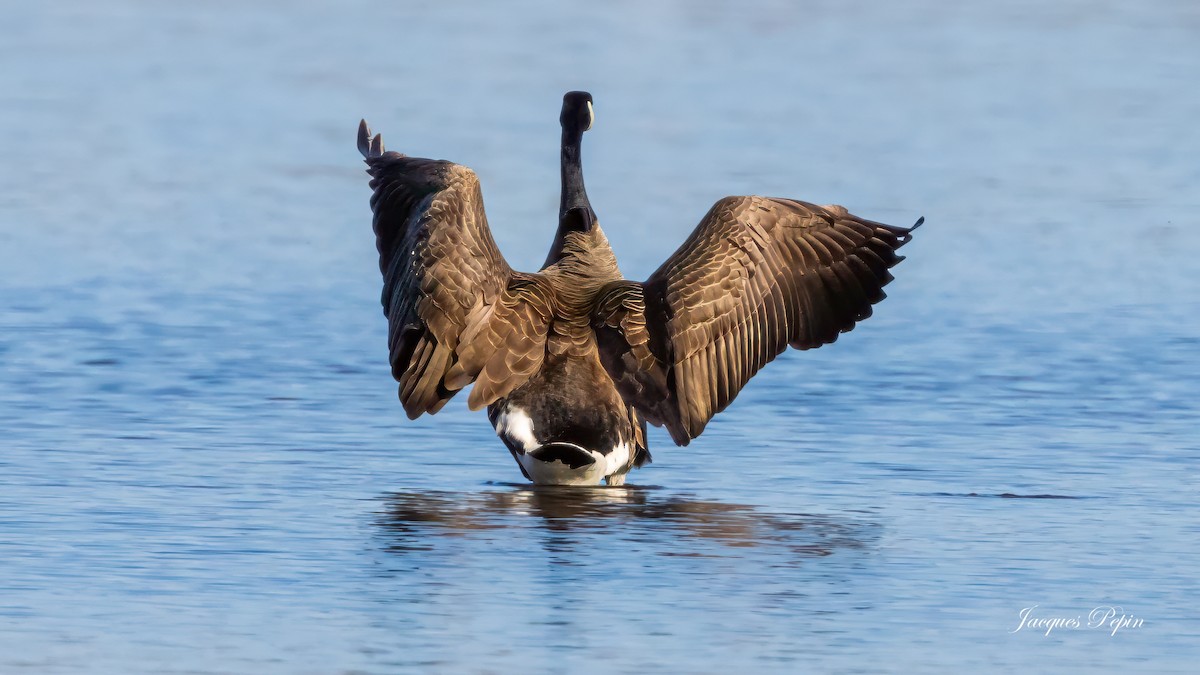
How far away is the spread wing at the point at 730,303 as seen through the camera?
35.0 feet

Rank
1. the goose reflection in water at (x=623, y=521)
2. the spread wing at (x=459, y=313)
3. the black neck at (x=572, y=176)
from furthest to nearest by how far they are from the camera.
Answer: the black neck at (x=572, y=176) < the spread wing at (x=459, y=313) < the goose reflection in water at (x=623, y=521)

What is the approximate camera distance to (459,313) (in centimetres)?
1045

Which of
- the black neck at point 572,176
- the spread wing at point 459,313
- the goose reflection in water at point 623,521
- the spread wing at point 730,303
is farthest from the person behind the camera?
the black neck at point 572,176

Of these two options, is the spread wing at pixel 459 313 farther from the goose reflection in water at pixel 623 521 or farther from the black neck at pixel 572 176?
the black neck at pixel 572 176

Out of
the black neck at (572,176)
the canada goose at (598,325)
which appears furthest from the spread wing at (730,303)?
the black neck at (572,176)

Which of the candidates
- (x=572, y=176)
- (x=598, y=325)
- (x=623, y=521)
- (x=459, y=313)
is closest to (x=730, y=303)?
(x=598, y=325)

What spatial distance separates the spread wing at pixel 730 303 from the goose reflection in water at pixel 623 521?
1.90 ft

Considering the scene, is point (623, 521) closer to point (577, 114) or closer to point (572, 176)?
point (572, 176)

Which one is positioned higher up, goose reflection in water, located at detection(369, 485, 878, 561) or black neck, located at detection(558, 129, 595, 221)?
black neck, located at detection(558, 129, 595, 221)

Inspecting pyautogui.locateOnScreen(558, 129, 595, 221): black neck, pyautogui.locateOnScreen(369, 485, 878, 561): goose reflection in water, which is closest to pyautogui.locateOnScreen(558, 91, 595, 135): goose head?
pyautogui.locateOnScreen(558, 129, 595, 221): black neck

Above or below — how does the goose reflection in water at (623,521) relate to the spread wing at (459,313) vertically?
below

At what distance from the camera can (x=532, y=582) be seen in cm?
842

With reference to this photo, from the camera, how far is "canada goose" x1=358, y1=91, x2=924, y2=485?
10.5 meters

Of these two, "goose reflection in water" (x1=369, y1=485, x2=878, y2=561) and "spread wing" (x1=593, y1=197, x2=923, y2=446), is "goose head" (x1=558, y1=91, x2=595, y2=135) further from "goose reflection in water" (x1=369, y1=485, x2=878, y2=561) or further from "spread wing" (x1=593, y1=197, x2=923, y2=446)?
"goose reflection in water" (x1=369, y1=485, x2=878, y2=561)
